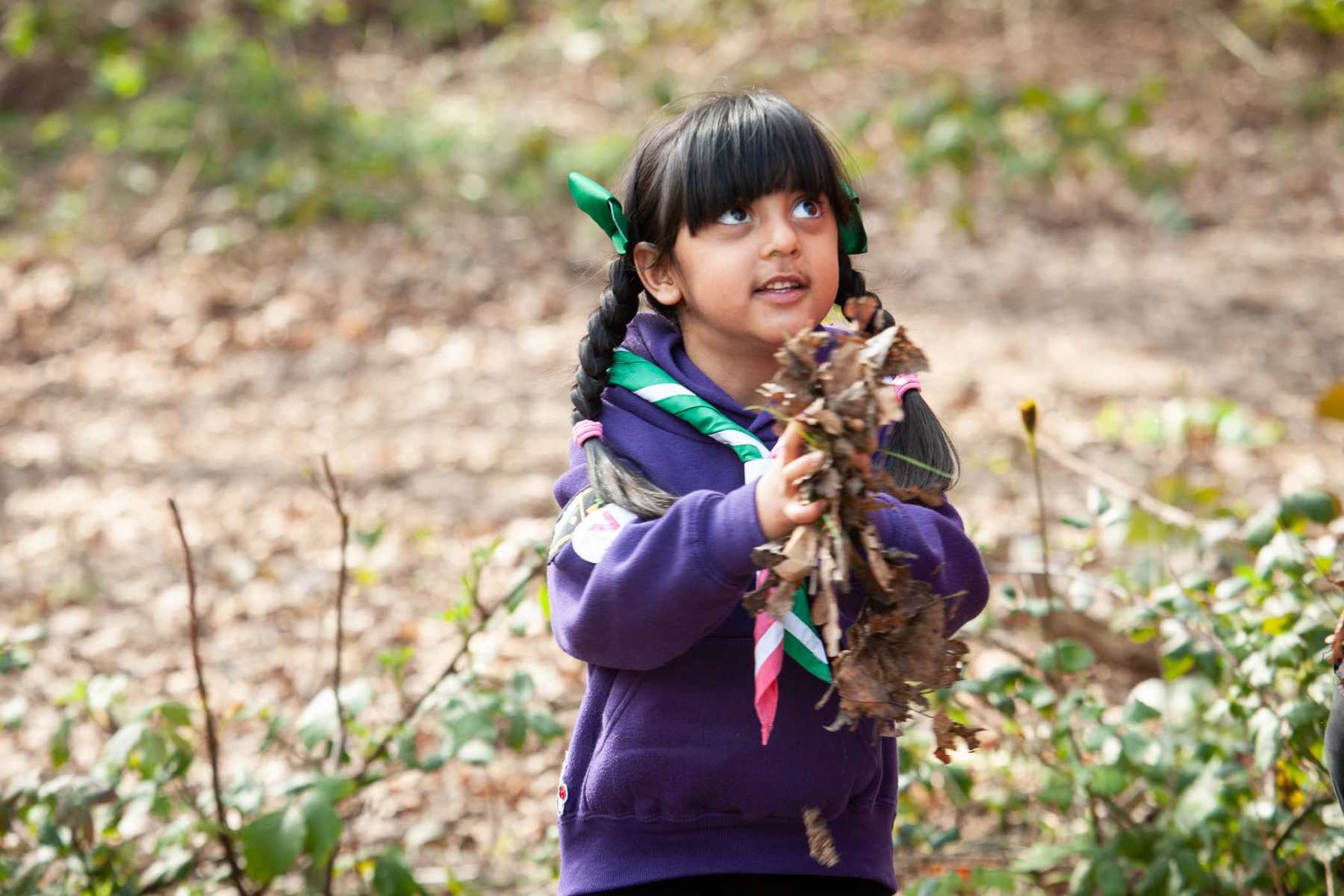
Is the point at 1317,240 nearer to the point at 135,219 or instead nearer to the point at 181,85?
the point at 135,219

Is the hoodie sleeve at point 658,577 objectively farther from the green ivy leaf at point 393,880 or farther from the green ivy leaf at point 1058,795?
the green ivy leaf at point 1058,795

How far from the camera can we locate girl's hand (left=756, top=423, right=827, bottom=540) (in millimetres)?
1470

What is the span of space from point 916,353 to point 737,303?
321 mm

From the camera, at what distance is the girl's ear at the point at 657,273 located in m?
1.86

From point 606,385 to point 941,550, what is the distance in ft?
1.70

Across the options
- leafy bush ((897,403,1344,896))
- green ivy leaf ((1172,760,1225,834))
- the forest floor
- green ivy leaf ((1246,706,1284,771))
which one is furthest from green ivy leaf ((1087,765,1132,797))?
the forest floor

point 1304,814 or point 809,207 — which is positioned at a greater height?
point 809,207

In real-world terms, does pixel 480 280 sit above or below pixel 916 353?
below

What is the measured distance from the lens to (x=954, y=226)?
26.5ft

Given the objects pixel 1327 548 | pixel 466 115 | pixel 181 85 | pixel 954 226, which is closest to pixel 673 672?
pixel 1327 548

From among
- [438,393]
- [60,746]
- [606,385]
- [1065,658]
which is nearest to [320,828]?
[60,746]

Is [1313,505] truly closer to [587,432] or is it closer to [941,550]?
[941,550]

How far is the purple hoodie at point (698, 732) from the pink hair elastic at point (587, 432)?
0.02 m

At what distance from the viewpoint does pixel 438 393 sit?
20.7 feet
